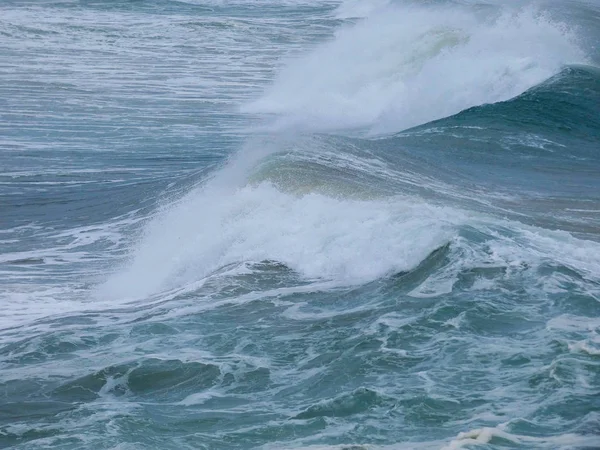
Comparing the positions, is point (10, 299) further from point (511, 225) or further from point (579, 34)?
point (579, 34)

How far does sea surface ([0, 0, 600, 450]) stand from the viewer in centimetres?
741

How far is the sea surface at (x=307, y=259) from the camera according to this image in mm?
7410

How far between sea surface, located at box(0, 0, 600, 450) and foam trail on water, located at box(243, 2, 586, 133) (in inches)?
4.5

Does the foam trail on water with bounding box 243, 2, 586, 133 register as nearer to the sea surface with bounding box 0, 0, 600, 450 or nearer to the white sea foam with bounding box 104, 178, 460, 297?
the sea surface with bounding box 0, 0, 600, 450

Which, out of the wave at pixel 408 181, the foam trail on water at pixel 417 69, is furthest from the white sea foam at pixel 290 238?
the foam trail on water at pixel 417 69

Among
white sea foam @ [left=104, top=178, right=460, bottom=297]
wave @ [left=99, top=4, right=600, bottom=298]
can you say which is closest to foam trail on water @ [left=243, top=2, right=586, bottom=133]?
wave @ [left=99, top=4, right=600, bottom=298]

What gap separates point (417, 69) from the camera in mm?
25078

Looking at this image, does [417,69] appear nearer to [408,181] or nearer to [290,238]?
[408,181]

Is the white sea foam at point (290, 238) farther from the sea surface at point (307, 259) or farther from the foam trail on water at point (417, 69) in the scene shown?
the foam trail on water at point (417, 69)

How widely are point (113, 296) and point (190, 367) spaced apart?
2.41 m

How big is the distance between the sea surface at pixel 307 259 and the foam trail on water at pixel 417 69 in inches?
4.5

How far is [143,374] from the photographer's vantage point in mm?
8234

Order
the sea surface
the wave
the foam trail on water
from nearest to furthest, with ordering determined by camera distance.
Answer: the sea surface, the wave, the foam trail on water

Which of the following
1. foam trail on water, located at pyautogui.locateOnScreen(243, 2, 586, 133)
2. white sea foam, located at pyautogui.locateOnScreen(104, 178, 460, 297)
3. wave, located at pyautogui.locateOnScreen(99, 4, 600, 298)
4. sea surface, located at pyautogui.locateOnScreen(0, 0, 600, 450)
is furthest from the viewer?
foam trail on water, located at pyautogui.locateOnScreen(243, 2, 586, 133)
